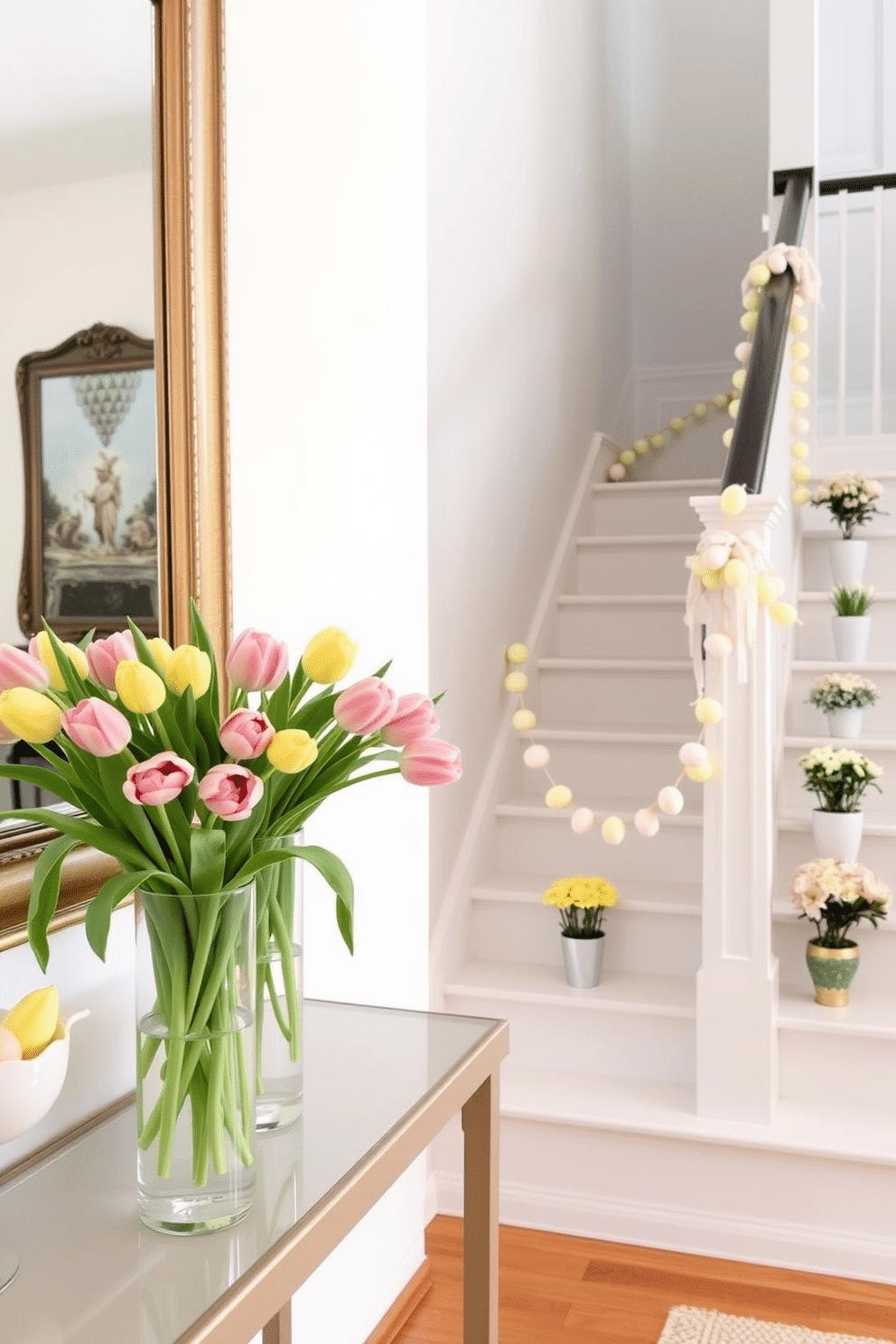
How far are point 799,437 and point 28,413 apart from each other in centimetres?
303

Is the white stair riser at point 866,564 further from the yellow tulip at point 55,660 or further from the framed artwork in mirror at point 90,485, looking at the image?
the yellow tulip at point 55,660

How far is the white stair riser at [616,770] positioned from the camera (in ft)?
11.5

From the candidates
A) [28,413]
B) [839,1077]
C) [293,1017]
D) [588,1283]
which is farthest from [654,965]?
[28,413]

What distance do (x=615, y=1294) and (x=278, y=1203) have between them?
164cm

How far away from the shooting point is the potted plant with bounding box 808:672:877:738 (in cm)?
307

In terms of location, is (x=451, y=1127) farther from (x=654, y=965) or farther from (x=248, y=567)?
(x=248, y=567)

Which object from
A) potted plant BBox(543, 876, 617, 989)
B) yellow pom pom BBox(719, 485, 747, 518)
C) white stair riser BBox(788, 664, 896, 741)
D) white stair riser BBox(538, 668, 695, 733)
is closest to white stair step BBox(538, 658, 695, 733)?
white stair riser BBox(538, 668, 695, 733)

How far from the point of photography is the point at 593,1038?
2838 mm

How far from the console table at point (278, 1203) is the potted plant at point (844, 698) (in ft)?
6.43

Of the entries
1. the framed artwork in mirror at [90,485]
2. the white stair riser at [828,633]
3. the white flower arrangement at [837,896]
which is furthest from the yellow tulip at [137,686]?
the white stair riser at [828,633]

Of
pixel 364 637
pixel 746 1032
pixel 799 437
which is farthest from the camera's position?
pixel 799 437

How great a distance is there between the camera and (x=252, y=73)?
164cm

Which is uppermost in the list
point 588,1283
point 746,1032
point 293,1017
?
point 293,1017

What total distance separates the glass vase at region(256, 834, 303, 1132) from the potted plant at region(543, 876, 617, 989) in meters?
1.78
